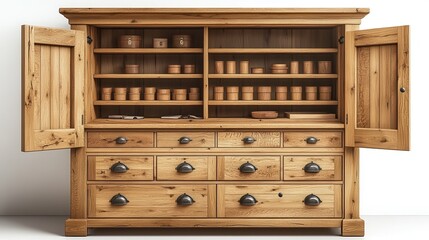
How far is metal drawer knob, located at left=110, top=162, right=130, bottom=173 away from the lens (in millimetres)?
5285

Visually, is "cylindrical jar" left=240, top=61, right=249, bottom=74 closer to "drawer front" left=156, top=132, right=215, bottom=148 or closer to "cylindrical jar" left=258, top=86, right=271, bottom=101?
"cylindrical jar" left=258, top=86, right=271, bottom=101

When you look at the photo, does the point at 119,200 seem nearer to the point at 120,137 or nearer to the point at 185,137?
the point at 120,137

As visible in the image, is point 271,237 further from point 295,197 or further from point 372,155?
point 372,155

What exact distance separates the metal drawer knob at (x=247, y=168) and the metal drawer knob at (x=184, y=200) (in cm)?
49

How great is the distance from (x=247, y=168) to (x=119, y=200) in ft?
3.60

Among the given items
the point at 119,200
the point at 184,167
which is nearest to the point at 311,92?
the point at 184,167

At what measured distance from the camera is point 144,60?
6.02 metres

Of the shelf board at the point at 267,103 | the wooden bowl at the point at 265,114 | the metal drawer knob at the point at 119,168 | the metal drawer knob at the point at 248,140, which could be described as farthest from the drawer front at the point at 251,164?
the metal drawer knob at the point at 119,168

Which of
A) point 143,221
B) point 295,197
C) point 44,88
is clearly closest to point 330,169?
point 295,197

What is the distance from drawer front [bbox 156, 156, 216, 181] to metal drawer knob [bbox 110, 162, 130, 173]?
0.90ft

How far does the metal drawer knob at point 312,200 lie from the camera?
526 centimetres

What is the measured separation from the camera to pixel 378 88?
5152mm

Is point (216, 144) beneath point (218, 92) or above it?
beneath

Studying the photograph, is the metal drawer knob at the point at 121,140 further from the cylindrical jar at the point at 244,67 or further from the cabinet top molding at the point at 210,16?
the cylindrical jar at the point at 244,67
